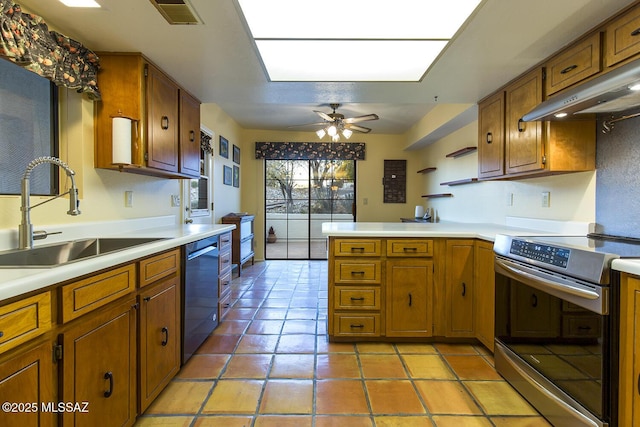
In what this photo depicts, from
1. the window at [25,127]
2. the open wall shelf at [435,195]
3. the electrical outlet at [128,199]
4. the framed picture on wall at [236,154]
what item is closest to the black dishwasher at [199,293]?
the electrical outlet at [128,199]

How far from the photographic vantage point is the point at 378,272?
2355mm

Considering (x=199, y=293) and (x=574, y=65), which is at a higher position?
(x=574, y=65)

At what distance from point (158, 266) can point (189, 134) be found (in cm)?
149

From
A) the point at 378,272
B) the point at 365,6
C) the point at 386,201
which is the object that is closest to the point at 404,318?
the point at 378,272

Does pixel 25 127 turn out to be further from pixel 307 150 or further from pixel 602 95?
pixel 307 150

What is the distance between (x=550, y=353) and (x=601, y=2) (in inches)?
67.8

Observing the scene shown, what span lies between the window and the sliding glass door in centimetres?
424

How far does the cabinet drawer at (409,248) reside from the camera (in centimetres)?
234

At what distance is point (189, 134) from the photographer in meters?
2.70

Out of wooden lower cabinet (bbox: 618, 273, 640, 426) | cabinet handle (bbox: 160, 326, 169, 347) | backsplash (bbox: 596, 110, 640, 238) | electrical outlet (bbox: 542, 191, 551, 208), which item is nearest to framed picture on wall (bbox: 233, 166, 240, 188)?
cabinet handle (bbox: 160, 326, 169, 347)

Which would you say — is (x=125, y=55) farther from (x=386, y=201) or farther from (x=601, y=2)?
(x=386, y=201)

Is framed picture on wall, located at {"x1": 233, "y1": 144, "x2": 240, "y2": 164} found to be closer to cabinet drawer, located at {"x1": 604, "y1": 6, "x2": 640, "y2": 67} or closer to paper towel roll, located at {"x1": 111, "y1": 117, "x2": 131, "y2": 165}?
paper towel roll, located at {"x1": 111, "y1": 117, "x2": 131, "y2": 165}

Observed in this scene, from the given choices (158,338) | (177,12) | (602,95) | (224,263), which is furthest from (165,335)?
(602,95)

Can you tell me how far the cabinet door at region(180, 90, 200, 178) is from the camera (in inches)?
101
